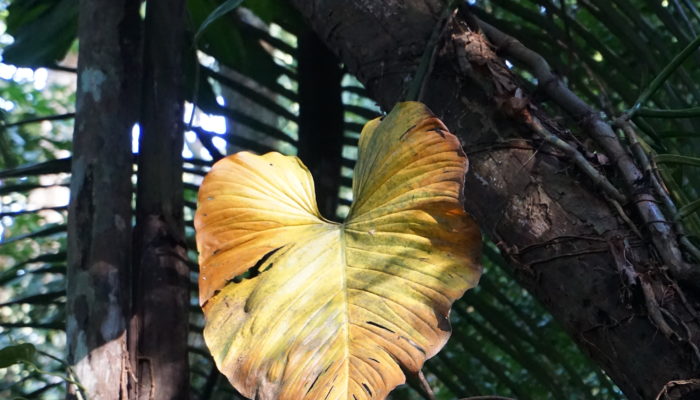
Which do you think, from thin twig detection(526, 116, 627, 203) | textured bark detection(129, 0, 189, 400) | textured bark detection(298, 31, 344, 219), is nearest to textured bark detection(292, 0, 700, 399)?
thin twig detection(526, 116, 627, 203)

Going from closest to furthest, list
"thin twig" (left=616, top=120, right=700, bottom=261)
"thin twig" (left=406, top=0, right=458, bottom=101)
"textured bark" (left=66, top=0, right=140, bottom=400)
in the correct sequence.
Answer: "thin twig" (left=616, top=120, right=700, bottom=261)
"thin twig" (left=406, top=0, right=458, bottom=101)
"textured bark" (left=66, top=0, right=140, bottom=400)

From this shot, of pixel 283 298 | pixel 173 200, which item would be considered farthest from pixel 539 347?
pixel 283 298

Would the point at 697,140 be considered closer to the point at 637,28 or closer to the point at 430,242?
the point at 637,28

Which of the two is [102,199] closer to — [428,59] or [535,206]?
[428,59]

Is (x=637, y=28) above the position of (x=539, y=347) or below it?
above

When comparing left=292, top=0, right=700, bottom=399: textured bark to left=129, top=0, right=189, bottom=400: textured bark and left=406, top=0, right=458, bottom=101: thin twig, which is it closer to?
left=406, top=0, right=458, bottom=101: thin twig

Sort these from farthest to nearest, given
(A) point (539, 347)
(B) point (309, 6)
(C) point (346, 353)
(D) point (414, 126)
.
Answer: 1. (A) point (539, 347)
2. (B) point (309, 6)
3. (D) point (414, 126)
4. (C) point (346, 353)

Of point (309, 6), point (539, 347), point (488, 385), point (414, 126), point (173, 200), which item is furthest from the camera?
point (488, 385)
